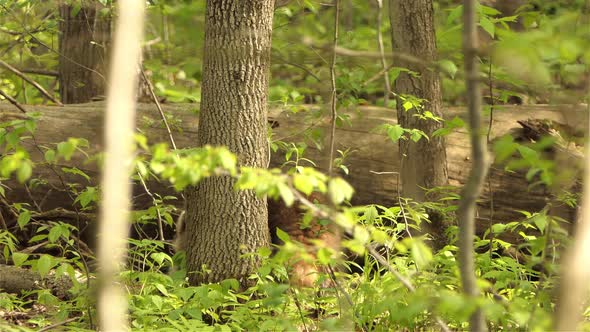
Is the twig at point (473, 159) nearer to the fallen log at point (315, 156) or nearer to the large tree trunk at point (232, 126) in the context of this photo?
the large tree trunk at point (232, 126)

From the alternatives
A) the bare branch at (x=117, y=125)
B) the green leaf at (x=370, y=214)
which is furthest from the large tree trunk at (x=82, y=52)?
the bare branch at (x=117, y=125)

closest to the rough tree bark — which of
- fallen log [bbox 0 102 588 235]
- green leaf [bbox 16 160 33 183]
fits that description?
fallen log [bbox 0 102 588 235]

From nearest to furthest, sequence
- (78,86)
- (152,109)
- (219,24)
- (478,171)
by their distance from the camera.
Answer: (478,171) → (219,24) → (152,109) → (78,86)

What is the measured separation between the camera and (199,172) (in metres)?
2.67

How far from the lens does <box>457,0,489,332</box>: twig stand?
8.17 ft

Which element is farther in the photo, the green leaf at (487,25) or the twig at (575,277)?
the green leaf at (487,25)

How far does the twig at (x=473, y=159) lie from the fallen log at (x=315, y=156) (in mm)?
2736

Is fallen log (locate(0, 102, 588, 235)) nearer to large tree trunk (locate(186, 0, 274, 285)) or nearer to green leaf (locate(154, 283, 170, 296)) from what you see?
large tree trunk (locate(186, 0, 274, 285))

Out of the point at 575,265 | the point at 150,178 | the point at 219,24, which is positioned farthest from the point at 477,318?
the point at 150,178

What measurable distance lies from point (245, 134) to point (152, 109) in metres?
1.76

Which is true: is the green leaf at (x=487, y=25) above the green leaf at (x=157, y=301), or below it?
above

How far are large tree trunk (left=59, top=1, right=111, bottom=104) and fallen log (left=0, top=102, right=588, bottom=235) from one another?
0.80 meters

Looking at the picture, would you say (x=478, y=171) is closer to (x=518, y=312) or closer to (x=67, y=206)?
(x=518, y=312)

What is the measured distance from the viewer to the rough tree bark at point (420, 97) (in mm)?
5363
